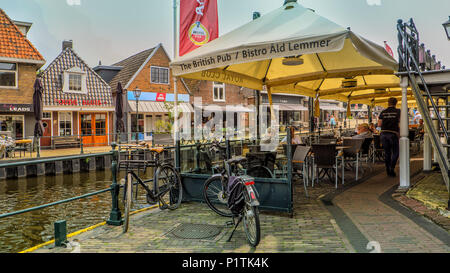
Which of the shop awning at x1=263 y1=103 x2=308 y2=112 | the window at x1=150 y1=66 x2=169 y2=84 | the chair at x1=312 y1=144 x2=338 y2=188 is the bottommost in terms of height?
the chair at x1=312 y1=144 x2=338 y2=188

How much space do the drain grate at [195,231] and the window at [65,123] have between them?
21142 millimetres

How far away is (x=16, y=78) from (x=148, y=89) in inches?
384

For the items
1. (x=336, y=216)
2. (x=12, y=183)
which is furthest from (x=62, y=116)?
(x=336, y=216)

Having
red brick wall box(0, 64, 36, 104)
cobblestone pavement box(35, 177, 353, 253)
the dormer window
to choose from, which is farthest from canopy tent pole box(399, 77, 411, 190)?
the dormer window

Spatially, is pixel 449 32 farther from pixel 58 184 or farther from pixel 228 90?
pixel 228 90

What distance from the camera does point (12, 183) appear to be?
1366 cm

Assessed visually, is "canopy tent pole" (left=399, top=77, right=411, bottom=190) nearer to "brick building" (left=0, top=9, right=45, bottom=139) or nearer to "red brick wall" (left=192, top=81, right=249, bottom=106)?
"brick building" (left=0, top=9, right=45, bottom=139)

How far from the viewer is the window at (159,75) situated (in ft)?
92.6

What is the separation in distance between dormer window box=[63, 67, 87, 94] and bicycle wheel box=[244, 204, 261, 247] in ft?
74.3

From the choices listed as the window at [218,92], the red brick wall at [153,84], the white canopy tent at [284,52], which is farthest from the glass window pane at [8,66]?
the white canopy tent at [284,52]

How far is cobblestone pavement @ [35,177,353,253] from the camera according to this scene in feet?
12.9

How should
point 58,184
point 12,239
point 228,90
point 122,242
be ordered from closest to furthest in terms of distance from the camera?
point 122,242 → point 12,239 → point 58,184 → point 228,90

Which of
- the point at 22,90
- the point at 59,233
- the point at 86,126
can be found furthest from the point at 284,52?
the point at 86,126
